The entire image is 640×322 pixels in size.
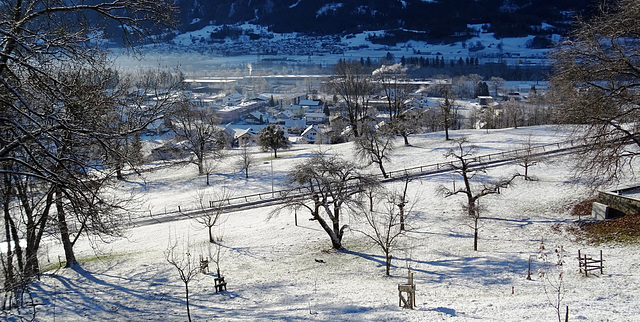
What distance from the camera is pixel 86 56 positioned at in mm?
6855

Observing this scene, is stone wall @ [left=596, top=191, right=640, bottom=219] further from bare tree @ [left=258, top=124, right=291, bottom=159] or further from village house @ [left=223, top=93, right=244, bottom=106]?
village house @ [left=223, top=93, right=244, bottom=106]

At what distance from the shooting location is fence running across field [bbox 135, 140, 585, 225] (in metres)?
28.3

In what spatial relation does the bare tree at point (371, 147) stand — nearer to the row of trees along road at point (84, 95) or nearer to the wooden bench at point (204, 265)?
the row of trees along road at point (84, 95)

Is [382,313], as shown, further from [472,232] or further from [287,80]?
[287,80]

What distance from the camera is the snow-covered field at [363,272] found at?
40.3 ft

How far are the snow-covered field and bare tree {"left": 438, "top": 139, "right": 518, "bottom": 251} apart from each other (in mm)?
728

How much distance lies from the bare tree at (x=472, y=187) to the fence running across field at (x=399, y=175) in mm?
975

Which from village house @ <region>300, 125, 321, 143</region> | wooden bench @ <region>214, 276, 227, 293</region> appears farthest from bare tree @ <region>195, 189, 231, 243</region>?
village house @ <region>300, 125, 321, 143</region>

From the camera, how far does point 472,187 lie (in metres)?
28.1

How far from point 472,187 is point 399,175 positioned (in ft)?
Result: 19.1

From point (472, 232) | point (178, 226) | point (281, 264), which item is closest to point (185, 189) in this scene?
point (178, 226)

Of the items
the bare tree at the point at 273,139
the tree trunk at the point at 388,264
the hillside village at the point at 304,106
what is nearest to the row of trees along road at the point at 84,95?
the tree trunk at the point at 388,264

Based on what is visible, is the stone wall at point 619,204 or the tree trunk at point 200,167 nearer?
the stone wall at point 619,204

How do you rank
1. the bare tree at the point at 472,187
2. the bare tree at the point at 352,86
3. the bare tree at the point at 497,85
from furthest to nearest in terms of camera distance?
the bare tree at the point at 497,85, the bare tree at the point at 352,86, the bare tree at the point at 472,187
